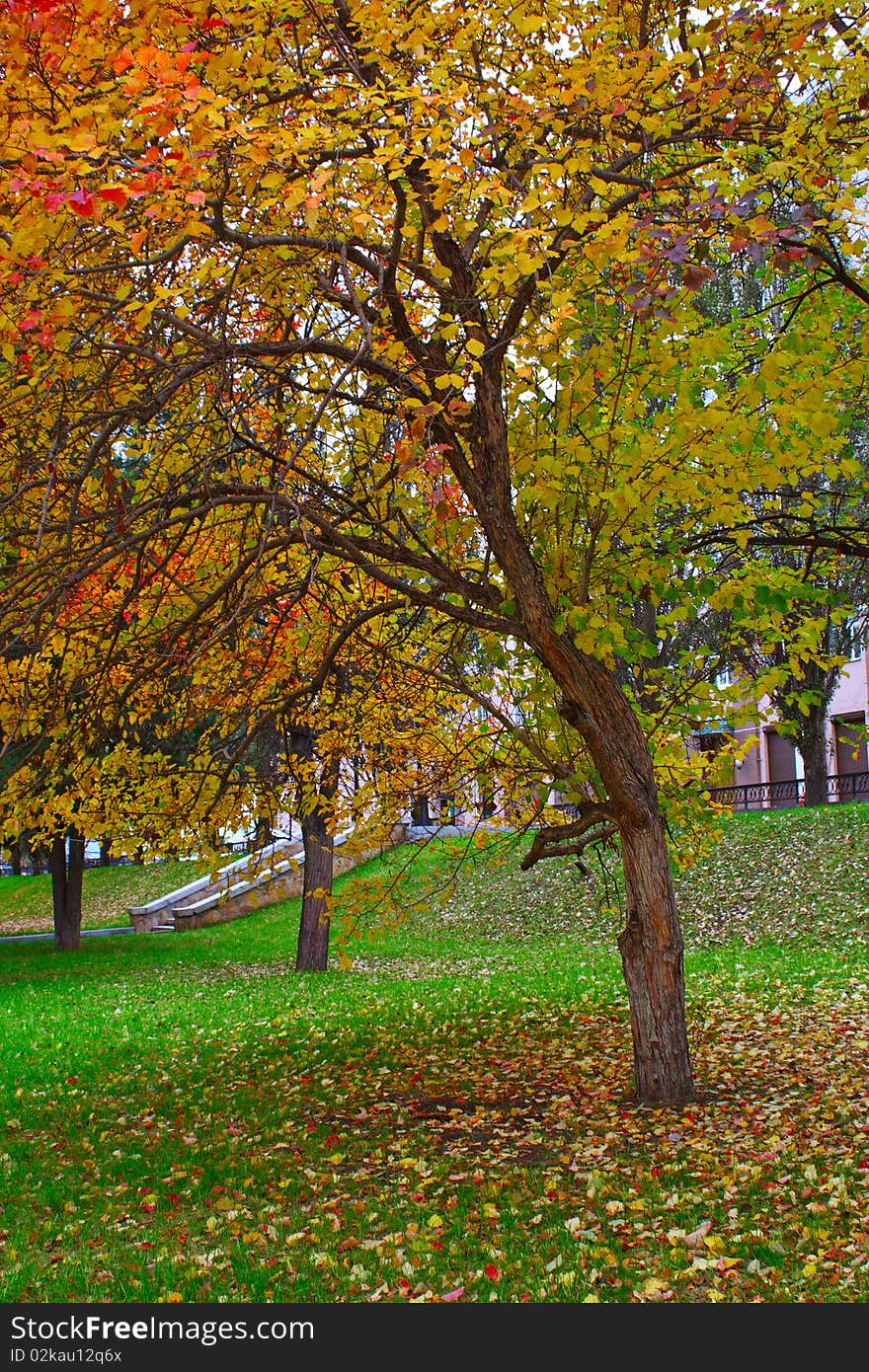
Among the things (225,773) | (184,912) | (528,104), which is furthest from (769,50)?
(184,912)

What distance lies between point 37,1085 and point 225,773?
152 inches

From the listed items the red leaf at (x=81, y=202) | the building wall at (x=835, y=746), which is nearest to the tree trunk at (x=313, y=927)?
the red leaf at (x=81, y=202)

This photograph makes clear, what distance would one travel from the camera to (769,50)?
7023 millimetres

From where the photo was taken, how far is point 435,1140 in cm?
702

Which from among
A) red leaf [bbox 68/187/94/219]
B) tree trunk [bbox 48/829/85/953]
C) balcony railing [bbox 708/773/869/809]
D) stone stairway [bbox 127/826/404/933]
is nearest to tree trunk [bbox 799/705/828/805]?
balcony railing [bbox 708/773/869/809]

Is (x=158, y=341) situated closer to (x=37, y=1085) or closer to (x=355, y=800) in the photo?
(x=355, y=800)

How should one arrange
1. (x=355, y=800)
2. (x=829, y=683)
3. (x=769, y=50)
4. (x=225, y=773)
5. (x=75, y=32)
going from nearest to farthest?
(x=75, y=32) < (x=769, y=50) < (x=225, y=773) < (x=355, y=800) < (x=829, y=683)

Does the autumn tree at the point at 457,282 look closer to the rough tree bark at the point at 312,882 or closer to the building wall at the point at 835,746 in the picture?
the rough tree bark at the point at 312,882

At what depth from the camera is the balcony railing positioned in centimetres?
3084

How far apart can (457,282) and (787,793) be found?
28.1 meters

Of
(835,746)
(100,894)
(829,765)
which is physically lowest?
(100,894)

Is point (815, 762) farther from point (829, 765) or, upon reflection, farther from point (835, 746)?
point (829, 765)

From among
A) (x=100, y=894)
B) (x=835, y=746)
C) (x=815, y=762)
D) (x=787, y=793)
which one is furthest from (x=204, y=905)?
(x=835, y=746)

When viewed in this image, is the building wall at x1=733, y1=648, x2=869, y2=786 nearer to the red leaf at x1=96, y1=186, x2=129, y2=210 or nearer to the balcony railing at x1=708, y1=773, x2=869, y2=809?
the balcony railing at x1=708, y1=773, x2=869, y2=809
